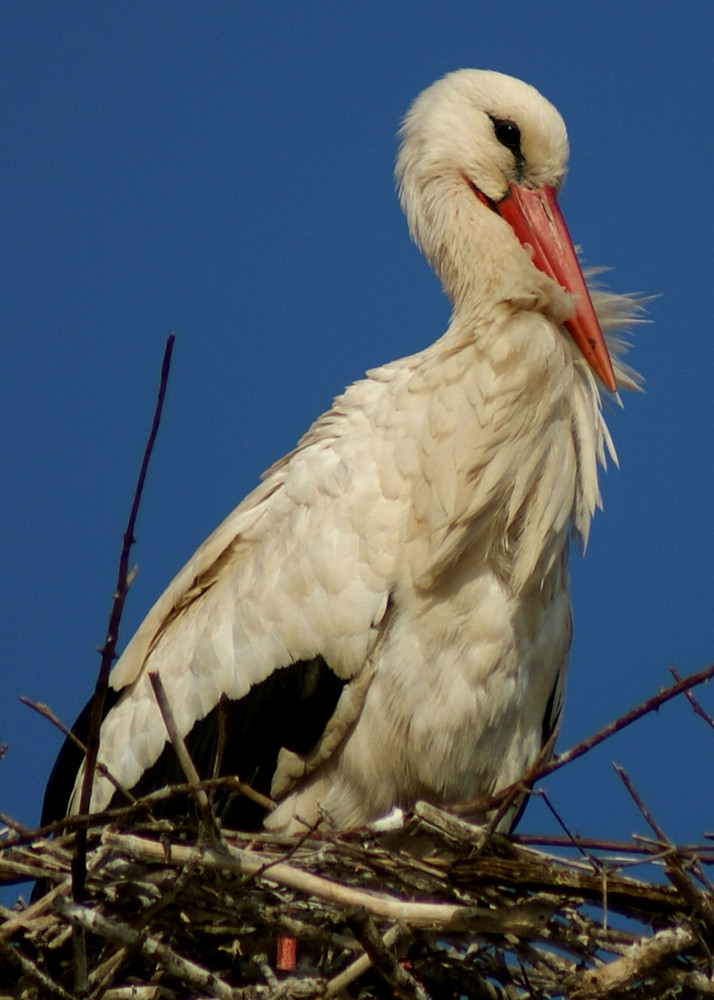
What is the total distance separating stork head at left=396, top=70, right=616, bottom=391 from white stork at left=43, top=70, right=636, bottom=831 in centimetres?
1

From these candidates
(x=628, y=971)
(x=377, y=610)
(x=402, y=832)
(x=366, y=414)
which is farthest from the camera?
(x=366, y=414)

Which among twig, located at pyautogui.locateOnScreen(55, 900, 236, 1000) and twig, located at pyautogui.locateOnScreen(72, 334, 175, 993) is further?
twig, located at pyautogui.locateOnScreen(55, 900, 236, 1000)

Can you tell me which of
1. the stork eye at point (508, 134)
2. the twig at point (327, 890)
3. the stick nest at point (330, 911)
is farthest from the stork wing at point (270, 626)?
the stork eye at point (508, 134)

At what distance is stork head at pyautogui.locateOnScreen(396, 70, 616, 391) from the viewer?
4.38m

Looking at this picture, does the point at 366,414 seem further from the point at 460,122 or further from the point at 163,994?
the point at 163,994

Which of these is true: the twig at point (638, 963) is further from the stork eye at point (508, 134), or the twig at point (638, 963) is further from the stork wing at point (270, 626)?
the stork eye at point (508, 134)

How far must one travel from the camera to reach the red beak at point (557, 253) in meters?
4.26

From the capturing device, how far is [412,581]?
13.0 ft

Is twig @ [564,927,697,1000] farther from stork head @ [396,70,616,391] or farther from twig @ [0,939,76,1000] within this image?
stork head @ [396,70,616,391]

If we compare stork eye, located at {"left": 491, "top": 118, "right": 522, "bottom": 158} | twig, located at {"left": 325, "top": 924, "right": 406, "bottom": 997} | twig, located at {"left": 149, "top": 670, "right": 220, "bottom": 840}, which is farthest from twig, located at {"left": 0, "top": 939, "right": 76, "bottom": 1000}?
stork eye, located at {"left": 491, "top": 118, "right": 522, "bottom": 158}

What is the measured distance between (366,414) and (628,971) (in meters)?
1.57

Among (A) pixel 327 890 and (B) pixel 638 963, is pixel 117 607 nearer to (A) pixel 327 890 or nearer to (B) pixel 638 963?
(A) pixel 327 890

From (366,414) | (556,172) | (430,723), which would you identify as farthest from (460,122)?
(430,723)

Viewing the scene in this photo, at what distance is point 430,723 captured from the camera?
3930 mm
